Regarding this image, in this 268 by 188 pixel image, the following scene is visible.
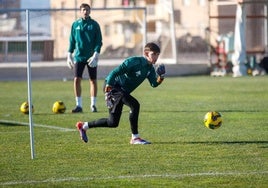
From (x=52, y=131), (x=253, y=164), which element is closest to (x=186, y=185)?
(x=253, y=164)

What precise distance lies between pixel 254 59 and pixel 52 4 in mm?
17268

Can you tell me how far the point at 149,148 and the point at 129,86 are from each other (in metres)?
1.21

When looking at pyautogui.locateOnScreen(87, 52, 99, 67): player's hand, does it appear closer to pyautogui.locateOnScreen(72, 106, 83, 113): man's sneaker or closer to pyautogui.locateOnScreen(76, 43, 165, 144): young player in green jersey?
pyautogui.locateOnScreen(72, 106, 83, 113): man's sneaker

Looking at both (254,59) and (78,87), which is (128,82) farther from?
(254,59)

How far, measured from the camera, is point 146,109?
22297 millimetres

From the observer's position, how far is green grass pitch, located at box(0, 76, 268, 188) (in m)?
11.6

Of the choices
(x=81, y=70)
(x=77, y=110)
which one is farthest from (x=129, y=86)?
(x=81, y=70)

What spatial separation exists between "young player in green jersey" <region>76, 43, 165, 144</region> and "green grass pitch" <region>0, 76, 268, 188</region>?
1.04 feet

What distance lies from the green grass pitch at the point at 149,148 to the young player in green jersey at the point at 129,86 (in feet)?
Result: 1.04

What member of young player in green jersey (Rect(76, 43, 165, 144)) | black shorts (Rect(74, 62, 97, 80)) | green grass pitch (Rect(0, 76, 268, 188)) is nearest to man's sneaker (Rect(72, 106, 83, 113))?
green grass pitch (Rect(0, 76, 268, 188))

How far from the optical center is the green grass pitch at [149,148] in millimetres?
11617

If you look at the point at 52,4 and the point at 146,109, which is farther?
the point at 52,4

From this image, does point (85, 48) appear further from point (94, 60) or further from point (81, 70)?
point (94, 60)

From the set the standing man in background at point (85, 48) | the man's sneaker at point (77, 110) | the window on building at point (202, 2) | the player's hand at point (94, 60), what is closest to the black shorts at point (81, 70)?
the standing man in background at point (85, 48)
